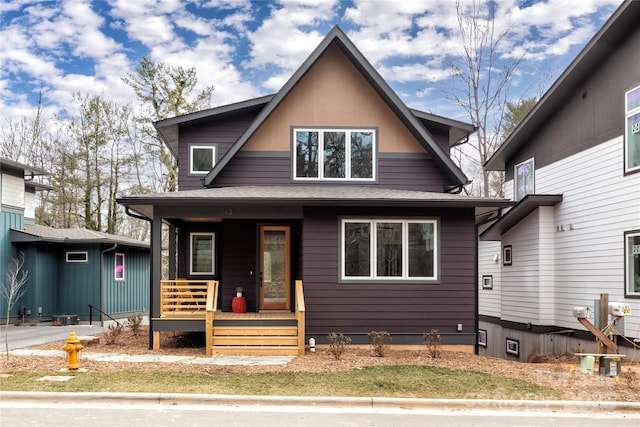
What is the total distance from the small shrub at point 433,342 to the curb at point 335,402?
3.89 m

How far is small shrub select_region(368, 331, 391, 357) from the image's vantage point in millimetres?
11010

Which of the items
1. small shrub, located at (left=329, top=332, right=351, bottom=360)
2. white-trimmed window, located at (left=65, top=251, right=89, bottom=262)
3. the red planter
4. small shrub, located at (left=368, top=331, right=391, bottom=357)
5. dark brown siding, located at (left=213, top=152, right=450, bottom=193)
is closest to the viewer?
small shrub, located at (left=329, top=332, right=351, bottom=360)

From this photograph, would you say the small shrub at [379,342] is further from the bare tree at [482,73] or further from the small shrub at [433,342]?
the bare tree at [482,73]

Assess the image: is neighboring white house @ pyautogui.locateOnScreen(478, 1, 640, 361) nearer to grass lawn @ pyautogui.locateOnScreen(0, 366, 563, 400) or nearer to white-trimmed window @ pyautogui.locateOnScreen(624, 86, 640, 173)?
white-trimmed window @ pyautogui.locateOnScreen(624, 86, 640, 173)

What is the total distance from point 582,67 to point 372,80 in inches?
194

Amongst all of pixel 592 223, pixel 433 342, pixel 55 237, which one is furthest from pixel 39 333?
pixel 592 223

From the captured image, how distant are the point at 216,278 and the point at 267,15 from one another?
326 inches

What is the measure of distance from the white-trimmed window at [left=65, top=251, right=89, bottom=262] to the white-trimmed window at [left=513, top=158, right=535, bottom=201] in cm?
1387

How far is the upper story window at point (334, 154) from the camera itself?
1362 cm

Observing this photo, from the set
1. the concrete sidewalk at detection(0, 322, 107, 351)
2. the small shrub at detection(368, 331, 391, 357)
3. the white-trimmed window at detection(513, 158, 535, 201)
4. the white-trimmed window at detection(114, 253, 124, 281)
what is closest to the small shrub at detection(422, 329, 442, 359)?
the small shrub at detection(368, 331, 391, 357)

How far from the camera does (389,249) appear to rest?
1227 cm

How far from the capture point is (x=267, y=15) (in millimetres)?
17312

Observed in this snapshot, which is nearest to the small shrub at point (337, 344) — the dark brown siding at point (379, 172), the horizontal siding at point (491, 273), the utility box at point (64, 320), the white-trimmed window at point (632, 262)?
the dark brown siding at point (379, 172)

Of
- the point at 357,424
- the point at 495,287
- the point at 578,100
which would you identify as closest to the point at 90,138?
the point at 495,287
